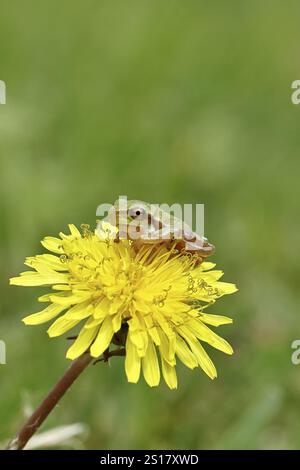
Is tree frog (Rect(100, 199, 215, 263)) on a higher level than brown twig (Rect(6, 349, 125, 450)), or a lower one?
higher

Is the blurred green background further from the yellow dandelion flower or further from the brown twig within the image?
the yellow dandelion flower

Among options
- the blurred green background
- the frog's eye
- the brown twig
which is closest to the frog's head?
the frog's eye

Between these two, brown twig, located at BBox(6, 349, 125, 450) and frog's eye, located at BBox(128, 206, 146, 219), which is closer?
brown twig, located at BBox(6, 349, 125, 450)

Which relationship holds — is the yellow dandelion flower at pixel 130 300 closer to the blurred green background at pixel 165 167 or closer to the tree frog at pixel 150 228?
the tree frog at pixel 150 228

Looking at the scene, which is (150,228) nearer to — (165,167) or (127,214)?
(127,214)

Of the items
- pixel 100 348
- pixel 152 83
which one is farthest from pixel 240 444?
pixel 152 83

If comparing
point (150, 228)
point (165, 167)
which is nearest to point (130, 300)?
point (150, 228)
